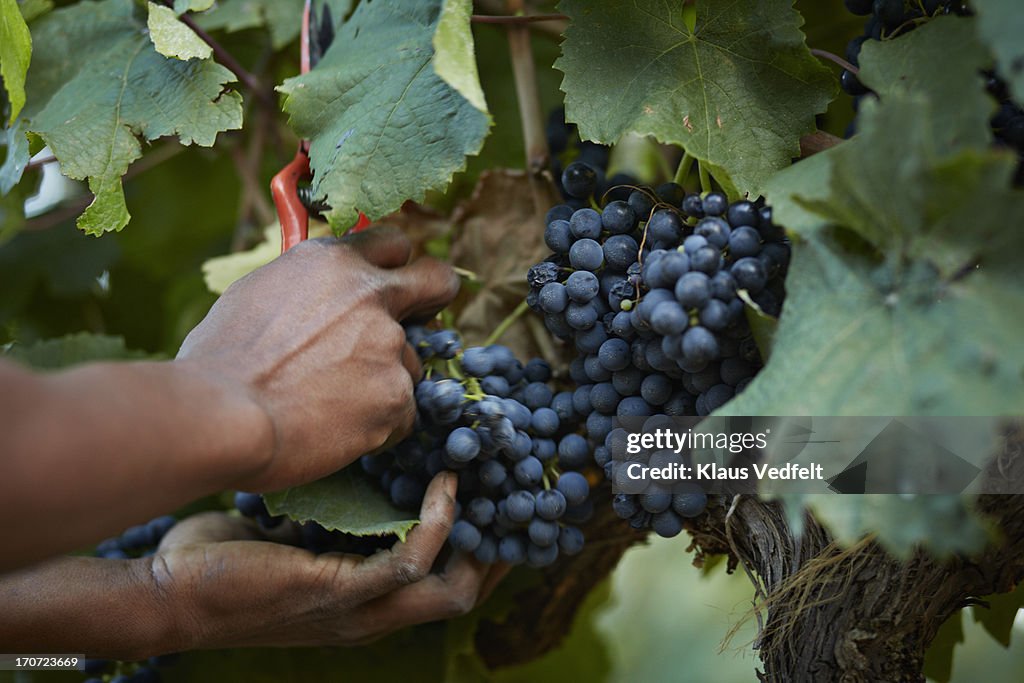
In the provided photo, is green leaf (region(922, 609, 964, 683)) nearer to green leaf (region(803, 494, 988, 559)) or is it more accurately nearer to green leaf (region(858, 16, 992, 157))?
green leaf (region(803, 494, 988, 559))

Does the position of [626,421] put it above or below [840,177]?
below

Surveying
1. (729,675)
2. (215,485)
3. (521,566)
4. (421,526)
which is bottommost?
(729,675)

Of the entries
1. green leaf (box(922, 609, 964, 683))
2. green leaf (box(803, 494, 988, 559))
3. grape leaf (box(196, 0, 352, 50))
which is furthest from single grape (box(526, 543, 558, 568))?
grape leaf (box(196, 0, 352, 50))

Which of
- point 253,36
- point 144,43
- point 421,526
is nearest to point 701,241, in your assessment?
point 421,526

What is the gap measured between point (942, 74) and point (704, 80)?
0.69ft

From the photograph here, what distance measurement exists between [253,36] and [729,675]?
61.6 inches

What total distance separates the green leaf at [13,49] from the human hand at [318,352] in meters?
0.34

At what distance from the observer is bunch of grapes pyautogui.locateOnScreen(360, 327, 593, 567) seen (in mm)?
792

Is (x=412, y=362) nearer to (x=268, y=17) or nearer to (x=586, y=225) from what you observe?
(x=586, y=225)

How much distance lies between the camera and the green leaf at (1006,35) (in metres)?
0.53

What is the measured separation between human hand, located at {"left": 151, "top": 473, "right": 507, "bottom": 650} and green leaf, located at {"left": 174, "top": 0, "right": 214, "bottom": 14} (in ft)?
1.80

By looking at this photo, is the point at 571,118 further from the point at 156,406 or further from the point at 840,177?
the point at 156,406

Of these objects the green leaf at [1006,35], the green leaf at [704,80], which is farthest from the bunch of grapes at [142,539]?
the green leaf at [1006,35]

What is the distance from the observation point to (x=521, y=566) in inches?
42.9
